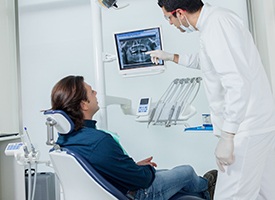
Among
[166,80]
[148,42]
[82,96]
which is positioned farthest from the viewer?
[166,80]

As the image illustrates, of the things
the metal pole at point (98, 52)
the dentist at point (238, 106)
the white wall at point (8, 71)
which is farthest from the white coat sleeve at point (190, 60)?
the white wall at point (8, 71)

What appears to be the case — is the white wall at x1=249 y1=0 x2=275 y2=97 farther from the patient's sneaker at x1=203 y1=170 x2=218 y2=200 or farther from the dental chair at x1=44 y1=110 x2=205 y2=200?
the dental chair at x1=44 y1=110 x2=205 y2=200

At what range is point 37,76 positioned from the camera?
9.79 ft

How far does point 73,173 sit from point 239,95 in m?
0.80

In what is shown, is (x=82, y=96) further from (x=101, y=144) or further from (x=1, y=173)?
(x=1, y=173)

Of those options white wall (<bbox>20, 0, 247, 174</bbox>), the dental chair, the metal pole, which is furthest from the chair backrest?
white wall (<bbox>20, 0, 247, 174</bbox>)

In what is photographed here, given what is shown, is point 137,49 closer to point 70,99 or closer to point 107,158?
point 70,99

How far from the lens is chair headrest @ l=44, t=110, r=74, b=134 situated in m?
1.35

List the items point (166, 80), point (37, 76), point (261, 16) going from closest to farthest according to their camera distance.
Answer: point (261, 16) < point (166, 80) < point (37, 76)

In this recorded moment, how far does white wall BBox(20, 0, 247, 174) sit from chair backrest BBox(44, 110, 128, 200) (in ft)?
4.51

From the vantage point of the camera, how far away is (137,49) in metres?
1.95

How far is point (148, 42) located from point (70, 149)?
0.90m

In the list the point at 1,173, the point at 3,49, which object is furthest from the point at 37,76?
the point at 1,173

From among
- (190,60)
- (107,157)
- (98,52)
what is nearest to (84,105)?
(107,157)
